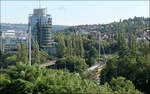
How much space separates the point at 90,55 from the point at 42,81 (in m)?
13.9

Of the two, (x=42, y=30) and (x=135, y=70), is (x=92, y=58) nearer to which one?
(x=135, y=70)

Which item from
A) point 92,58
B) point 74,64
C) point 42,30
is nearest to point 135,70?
point 74,64

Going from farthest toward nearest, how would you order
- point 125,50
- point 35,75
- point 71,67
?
1. point 71,67
2. point 125,50
3. point 35,75

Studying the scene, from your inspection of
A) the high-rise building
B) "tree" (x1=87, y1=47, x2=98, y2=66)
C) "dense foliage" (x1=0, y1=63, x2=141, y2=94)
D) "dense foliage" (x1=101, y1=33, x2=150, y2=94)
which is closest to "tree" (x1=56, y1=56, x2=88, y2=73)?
"tree" (x1=87, y1=47, x2=98, y2=66)

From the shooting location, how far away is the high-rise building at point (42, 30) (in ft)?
91.4

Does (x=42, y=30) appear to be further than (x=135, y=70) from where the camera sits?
Yes

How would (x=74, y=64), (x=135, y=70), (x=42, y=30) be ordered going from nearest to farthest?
1. (x=135, y=70)
2. (x=74, y=64)
3. (x=42, y=30)

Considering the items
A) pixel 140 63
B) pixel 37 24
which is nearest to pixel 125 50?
pixel 140 63

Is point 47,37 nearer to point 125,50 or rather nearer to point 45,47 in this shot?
point 45,47

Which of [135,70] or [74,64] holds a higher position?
[135,70]

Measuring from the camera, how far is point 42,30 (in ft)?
92.0

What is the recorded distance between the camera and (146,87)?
30.8 feet

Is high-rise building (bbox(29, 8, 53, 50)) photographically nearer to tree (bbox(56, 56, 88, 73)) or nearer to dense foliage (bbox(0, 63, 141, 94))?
tree (bbox(56, 56, 88, 73))

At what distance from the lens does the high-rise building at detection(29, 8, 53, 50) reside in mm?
27844
